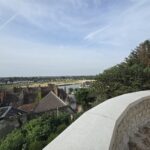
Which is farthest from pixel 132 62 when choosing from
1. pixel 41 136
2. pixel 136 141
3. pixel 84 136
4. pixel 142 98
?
pixel 84 136

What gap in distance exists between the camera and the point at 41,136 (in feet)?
45.9

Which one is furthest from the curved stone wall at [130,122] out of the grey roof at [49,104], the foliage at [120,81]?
the grey roof at [49,104]

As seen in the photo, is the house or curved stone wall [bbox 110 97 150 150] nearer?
curved stone wall [bbox 110 97 150 150]

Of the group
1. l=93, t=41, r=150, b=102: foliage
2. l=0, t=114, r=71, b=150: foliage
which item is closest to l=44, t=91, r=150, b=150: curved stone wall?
l=0, t=114, r=71, b=150: foliage

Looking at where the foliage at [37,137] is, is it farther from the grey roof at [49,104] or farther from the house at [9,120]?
the grey roof at [49,104]

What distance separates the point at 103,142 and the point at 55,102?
3255cm

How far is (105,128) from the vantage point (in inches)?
134

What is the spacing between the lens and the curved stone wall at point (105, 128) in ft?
9.65

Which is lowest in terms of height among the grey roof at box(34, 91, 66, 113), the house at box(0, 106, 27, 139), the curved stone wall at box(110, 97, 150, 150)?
the house at box(0, 106, 27, 139)

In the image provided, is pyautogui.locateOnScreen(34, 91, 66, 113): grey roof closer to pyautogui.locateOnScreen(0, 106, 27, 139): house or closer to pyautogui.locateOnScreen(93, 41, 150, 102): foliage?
pyautogui.locateOnScreen(0, 106, 27, 139): house

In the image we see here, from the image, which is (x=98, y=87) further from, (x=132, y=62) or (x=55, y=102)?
(x=55, y=102)

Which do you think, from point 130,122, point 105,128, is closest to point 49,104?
point 130,122

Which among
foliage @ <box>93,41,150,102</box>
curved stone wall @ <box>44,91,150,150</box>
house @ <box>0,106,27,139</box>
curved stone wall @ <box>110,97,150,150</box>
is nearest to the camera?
curved stone wall @ <box>44,91,150,150</box>

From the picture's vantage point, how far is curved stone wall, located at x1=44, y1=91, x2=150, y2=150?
2941mm
